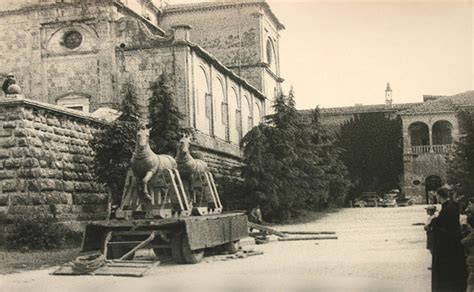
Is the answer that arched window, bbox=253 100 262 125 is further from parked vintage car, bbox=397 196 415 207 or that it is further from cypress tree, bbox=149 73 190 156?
cypress tree, bbox=149 73 190 156

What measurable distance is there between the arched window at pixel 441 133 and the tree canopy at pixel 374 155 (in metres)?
4.32

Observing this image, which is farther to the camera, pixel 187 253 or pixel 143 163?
pixel 143 163

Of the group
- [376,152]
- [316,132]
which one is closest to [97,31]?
[316,132]

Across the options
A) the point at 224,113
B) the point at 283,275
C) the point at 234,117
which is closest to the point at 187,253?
the point at 283,275

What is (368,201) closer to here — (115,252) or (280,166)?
(280,166)

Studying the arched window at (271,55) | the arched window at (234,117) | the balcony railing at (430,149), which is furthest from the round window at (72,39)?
the balcony railing at (430,149)

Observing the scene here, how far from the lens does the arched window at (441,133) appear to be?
60.8 meters

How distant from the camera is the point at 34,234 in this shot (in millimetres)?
16609

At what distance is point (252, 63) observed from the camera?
48.5 meters

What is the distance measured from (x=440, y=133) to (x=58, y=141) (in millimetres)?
48762

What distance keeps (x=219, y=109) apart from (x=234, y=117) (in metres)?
3.89

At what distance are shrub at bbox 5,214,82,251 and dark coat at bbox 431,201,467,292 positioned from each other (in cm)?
1145

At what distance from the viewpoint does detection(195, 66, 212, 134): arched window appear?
104 ft

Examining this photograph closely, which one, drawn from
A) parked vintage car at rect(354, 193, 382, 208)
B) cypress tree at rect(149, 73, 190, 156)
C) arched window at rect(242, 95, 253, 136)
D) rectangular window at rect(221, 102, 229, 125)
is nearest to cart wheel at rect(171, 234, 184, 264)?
cypress tree at rect(149, 73, 190, 156)
